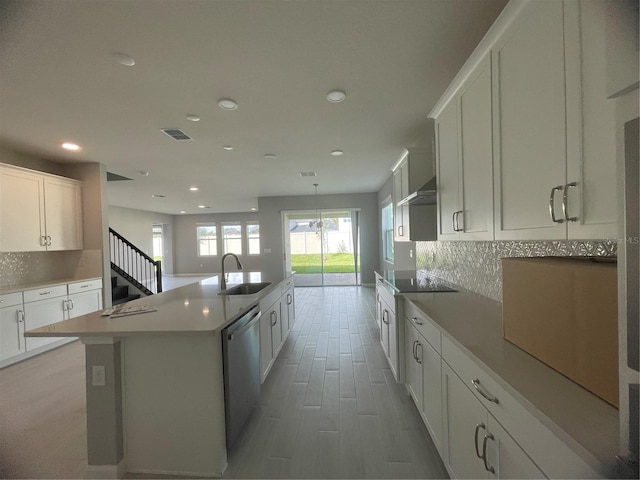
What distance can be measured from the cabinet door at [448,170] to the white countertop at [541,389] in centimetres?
73

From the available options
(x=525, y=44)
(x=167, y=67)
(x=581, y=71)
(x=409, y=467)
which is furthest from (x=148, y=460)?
(x=525, y=44)

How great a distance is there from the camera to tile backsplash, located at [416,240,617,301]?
1.33 metres

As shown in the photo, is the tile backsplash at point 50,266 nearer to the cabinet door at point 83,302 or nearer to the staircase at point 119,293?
the cabinet door at point 83,302

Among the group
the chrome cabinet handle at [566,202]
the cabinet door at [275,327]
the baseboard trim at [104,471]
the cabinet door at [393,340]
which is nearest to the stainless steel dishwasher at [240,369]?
the cabinet door at [275,327]

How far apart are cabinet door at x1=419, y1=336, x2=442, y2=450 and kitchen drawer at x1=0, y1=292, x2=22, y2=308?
4.50 m

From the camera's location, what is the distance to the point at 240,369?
1.83 meters

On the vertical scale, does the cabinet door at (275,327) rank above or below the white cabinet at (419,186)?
below

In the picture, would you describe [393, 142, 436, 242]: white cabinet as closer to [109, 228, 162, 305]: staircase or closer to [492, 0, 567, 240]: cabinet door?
[492, 0, 567, 240]: cabinet door

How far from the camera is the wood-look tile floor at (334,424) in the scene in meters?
1.61

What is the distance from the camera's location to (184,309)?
1.95 meters

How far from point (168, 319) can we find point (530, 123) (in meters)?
2.19

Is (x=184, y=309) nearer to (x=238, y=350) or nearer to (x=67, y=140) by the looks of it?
(x=238, y=350)

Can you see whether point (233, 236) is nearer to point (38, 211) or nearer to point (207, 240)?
point (207, 240)

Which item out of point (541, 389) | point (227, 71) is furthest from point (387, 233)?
point (541, 389)
